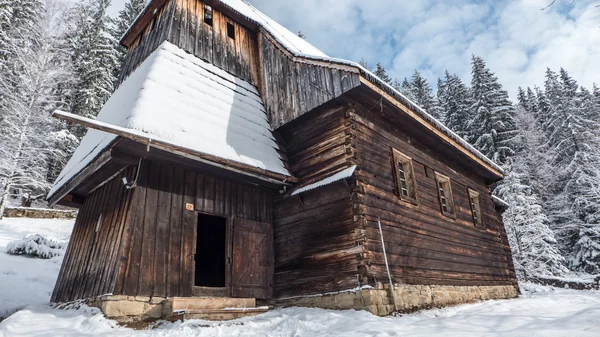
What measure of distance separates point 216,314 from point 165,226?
2.20m

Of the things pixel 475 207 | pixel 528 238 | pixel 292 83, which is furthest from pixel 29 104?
pixel 528 238

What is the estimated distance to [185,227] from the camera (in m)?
8.25

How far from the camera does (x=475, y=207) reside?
14.9 m

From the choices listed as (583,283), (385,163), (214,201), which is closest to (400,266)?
(385,163)

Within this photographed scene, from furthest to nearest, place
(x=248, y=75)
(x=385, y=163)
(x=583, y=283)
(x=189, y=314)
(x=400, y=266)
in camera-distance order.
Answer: (x=583, y=283) → (x=248, y=75) → (x=385, y=163) → (x=400, y=266) → (x=189, y=314)

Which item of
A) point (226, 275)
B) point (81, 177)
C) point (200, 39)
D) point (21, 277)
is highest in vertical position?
point (200, 39)

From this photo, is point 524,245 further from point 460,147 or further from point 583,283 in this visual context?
point 460,147

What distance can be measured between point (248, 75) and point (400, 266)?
798 centimetres

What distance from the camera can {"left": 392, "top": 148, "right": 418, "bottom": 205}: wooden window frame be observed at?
1020cm

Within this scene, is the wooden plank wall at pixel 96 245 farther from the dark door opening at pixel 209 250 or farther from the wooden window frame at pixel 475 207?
the wooden window frame at pixel 475 207

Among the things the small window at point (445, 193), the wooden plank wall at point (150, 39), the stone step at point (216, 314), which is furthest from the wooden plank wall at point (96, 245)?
the small window at point (445, 193)

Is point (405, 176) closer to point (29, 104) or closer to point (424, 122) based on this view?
point (424, 122)

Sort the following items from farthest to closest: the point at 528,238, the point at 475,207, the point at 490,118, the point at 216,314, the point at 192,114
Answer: the point at 490,118 < the point at 528,238 < the point at 475,207 < the point at 192,114 < the point at 216,314

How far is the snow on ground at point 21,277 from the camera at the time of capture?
9.70 meters
